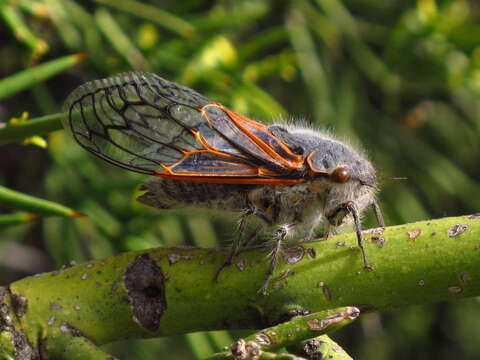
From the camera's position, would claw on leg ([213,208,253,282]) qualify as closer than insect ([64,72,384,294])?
Yes

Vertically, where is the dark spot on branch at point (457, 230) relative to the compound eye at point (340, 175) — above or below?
below

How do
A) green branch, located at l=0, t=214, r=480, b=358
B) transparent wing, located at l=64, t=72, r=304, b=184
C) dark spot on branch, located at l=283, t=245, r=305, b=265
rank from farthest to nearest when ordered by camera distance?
1. transparent wing, located at l=64, t=72, r=304, b=184
2. dark spot on branch, located at l=283, t=245, r=305, b=265
3. green branch, located at l=0, t=214, r=480, b=358

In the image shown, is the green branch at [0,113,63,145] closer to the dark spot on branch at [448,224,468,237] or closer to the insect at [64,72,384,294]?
the insect at [64,72,384,294]

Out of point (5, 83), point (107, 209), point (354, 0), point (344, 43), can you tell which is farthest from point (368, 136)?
point (5, 83)

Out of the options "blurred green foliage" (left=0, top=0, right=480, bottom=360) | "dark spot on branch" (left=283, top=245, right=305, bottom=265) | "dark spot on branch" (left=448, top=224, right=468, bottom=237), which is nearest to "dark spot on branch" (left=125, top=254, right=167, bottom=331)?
"dark spot on branch" (left=283, top=245, right=305, bottom=265)

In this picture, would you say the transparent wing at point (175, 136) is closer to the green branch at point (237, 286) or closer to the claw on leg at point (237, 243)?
the claw on leg at point (237, 243)

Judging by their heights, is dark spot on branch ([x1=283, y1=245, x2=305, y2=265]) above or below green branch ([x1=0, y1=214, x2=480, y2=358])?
above

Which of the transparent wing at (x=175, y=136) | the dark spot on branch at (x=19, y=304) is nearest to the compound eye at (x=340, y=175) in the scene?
the transparent wing at (x=175, y=136)
